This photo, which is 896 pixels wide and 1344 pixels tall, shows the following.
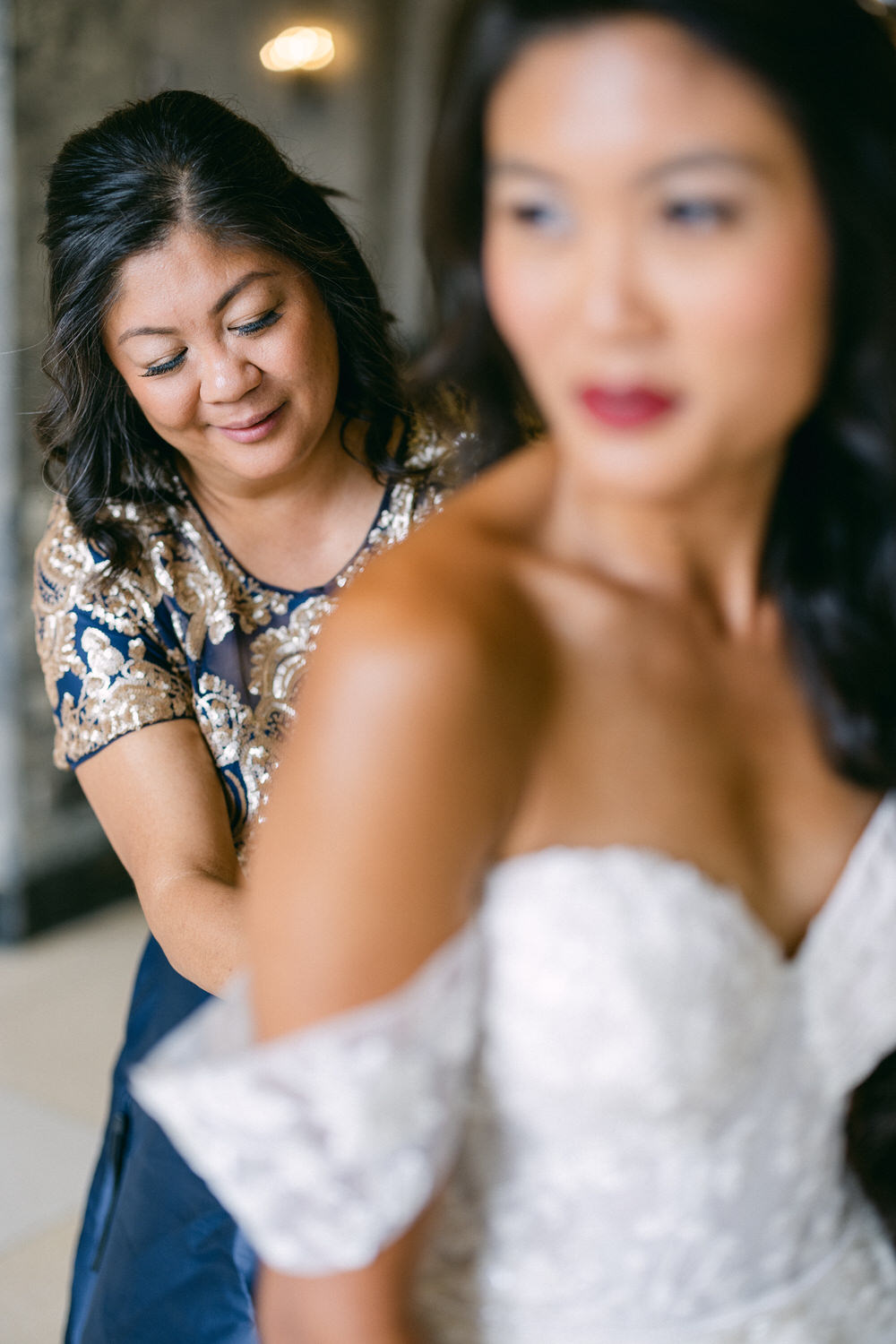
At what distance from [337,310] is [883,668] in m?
1.02

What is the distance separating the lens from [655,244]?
0.70 metres

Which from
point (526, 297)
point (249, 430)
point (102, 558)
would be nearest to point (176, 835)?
point (102, 558)

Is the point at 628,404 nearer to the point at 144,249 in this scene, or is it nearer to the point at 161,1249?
the point at 144,249

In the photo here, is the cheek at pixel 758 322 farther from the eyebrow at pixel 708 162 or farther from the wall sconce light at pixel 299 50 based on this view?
the wall sconce light at pixel 299 50

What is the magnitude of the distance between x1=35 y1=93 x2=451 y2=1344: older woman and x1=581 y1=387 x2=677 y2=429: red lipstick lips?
0.84 meters

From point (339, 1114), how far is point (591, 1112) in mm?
157

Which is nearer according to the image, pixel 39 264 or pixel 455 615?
pixel 455 615

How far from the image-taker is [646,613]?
0.86m

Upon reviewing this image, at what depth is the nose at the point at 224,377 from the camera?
1.54 meters

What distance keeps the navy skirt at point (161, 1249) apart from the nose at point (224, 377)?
0.70 meters

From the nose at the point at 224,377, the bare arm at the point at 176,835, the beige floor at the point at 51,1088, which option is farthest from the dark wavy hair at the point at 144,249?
the beige floor at the point at 51,1088

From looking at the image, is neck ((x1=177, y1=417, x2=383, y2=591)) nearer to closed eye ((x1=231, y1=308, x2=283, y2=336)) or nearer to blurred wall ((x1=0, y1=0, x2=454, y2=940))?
closed eye ((x1=231, y1=308, x2=283, y2=336))

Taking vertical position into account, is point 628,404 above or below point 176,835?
above

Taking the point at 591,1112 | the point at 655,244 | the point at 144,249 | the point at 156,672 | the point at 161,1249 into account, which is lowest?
the point at 161,1249
